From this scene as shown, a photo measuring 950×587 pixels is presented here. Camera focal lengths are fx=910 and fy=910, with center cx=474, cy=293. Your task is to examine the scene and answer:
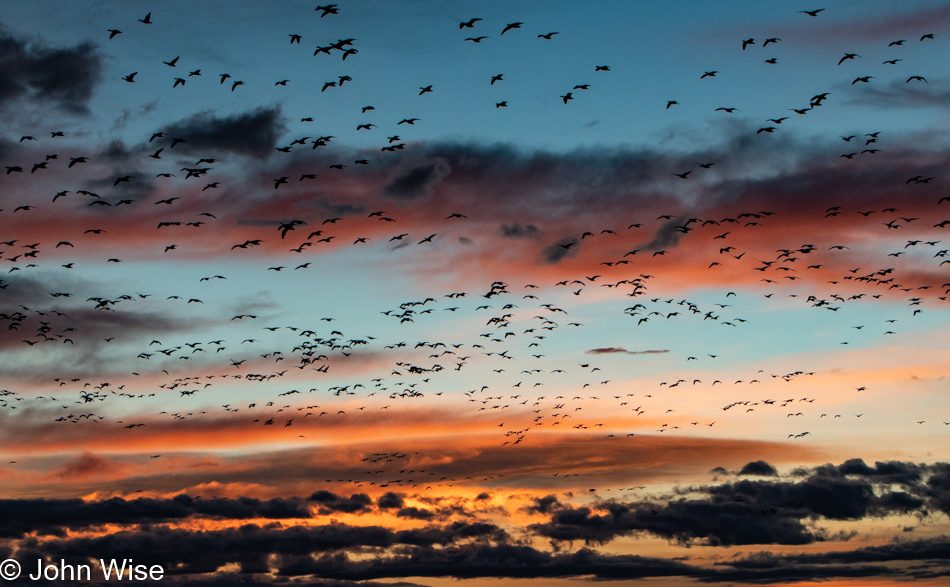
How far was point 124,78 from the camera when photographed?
90.4m

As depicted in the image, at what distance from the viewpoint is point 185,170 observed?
10106 centimetres

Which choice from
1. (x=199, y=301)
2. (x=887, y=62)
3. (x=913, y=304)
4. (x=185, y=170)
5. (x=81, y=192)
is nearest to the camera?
(x=887, y=62)

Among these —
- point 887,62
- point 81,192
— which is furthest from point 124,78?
point 887,62

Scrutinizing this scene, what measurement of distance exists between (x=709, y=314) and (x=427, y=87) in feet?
264

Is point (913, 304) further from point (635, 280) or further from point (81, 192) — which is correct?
point (81, 192)

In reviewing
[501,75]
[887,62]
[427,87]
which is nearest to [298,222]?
[427,87]

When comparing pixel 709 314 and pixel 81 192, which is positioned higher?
pixel 81 192

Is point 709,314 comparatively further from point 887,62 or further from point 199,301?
point 199,301

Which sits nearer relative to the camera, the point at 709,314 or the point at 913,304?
the point at 913,304

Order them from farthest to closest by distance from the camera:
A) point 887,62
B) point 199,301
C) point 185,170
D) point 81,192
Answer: point 199,301 < point 81,192 < point 185,170 < point 887,62

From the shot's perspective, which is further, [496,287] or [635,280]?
[635,280]

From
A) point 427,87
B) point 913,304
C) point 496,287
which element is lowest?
point 913,304

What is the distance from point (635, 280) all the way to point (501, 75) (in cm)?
7256

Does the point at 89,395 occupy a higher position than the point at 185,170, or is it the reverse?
the point at 185,170
